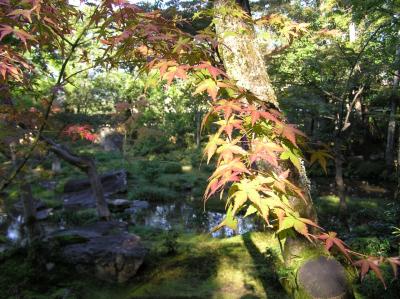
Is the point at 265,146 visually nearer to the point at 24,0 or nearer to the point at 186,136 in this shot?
the point at 24,0

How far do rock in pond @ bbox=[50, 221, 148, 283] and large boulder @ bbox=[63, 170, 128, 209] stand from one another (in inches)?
310

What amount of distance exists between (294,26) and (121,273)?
4901 millimetres

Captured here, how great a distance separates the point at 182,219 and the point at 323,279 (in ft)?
35.2

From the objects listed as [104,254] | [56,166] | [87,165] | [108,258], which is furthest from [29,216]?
[56,166]

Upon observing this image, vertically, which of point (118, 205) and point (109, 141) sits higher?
point (109, 141)

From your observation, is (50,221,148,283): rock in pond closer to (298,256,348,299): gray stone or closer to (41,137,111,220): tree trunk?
(41,137,111,220): tree trunk

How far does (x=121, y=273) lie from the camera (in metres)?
6.08

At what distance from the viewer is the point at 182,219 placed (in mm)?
12727

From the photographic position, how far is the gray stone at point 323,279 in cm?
222

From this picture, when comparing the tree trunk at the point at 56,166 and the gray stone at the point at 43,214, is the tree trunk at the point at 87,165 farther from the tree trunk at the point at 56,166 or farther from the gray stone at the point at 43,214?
the tree trunk at the point at 56,166

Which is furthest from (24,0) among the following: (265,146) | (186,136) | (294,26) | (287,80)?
(186,136)

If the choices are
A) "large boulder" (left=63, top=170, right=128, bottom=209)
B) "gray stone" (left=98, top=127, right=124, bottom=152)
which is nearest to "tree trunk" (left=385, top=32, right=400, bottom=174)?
"large boulder" (left=63, top=170, right=128, bottom=209)

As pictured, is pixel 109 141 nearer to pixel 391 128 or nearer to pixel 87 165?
pixel 391 128

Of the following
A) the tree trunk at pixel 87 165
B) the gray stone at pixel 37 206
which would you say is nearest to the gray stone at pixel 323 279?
the tree trunk at pixel 87 165
